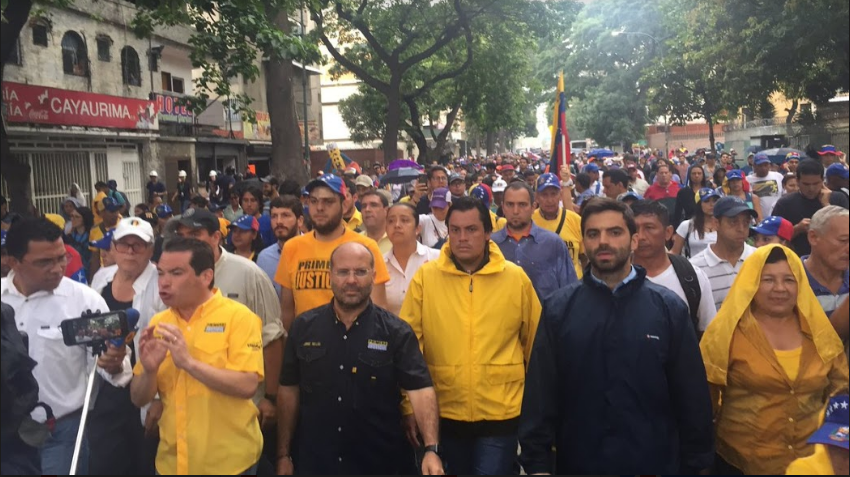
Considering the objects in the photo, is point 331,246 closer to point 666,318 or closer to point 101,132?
point 666,318

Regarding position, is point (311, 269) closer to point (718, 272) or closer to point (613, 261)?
point (613, 261)

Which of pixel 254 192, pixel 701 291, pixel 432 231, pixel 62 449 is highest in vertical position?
pixel 254 192

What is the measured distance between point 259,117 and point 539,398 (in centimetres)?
3023

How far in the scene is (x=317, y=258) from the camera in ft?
15.4

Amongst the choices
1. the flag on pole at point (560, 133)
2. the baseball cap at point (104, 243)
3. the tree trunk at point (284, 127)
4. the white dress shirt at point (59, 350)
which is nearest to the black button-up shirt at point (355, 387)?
the white dress shirt at point (59, 350)

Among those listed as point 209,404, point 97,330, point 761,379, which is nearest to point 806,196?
point 761,379

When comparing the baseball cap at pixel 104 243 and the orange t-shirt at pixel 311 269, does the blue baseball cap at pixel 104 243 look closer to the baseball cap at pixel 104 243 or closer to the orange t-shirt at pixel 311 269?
the baseball cap at pixel 104 243

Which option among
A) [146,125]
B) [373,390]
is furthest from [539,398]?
[146,125]

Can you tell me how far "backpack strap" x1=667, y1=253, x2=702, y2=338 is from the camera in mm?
4273

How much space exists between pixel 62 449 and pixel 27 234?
1.15 m

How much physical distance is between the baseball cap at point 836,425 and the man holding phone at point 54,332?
2.44 meters

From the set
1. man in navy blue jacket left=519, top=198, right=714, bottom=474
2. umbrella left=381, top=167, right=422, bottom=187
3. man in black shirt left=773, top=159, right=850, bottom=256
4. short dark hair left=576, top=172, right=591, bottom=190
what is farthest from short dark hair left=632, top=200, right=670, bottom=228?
umbrella left=381, top=167, right=422, bottom=187

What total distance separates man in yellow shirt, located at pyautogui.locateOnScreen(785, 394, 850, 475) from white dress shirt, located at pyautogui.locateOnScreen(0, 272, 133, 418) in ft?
8.65

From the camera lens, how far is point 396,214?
206 inches
